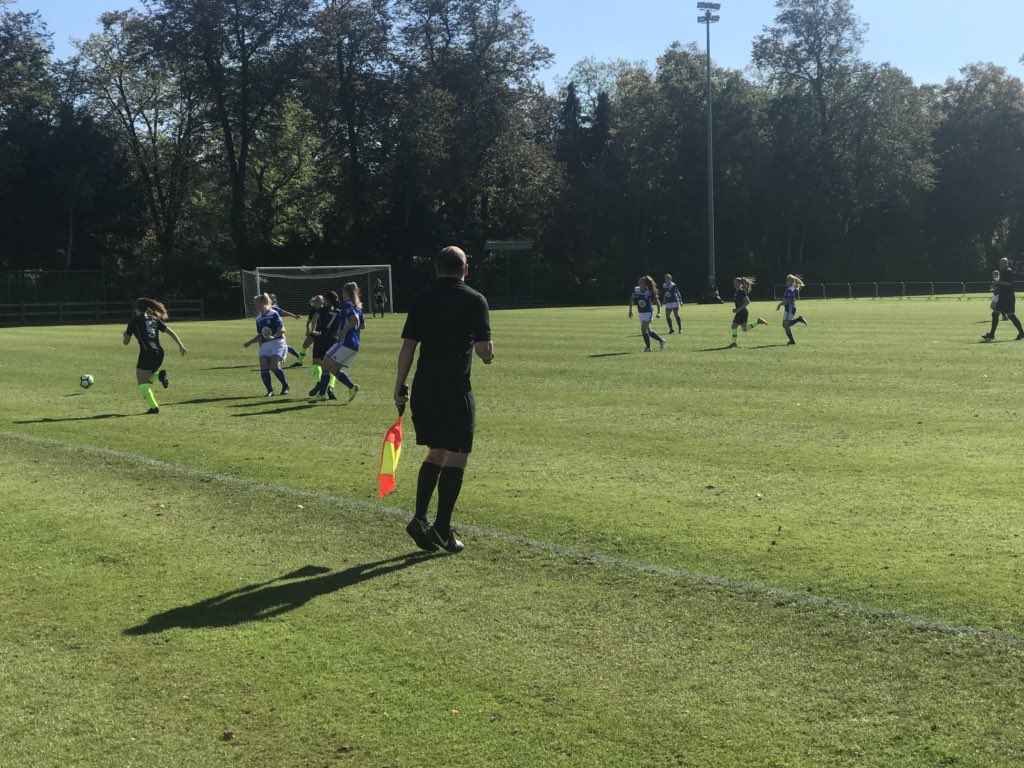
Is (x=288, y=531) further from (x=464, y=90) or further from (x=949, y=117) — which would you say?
(x=949, y=117)

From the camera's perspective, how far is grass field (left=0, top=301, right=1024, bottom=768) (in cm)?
452

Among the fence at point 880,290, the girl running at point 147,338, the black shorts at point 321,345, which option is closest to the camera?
the girl running at point 147,338

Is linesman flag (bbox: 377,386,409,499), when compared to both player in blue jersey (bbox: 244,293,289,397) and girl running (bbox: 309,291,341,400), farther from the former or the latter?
player in blue jersey (bbox: 244,293,289,397)

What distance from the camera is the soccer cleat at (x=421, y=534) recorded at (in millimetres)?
7273

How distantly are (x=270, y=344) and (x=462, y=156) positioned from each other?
4699cm

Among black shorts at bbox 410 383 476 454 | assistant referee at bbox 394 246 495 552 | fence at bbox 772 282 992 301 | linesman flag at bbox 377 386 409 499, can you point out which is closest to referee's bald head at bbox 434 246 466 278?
assistant referee at bbox 394 246 495 552

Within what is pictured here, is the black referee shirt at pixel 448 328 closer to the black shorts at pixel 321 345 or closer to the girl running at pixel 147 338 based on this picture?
the girl running at pixel 147 338

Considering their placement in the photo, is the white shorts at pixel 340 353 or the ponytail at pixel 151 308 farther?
the white shorts at pixel 340 353

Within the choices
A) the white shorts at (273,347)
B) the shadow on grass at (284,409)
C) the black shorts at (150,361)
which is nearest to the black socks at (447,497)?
the shadow on grass at (284,409)

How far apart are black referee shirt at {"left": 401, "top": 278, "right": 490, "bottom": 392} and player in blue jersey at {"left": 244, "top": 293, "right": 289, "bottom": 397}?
429 inches

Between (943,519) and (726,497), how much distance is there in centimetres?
171

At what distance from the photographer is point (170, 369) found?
23.0m

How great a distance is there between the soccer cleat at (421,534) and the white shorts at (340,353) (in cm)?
964

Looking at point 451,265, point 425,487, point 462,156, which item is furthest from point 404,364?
point 462,156
